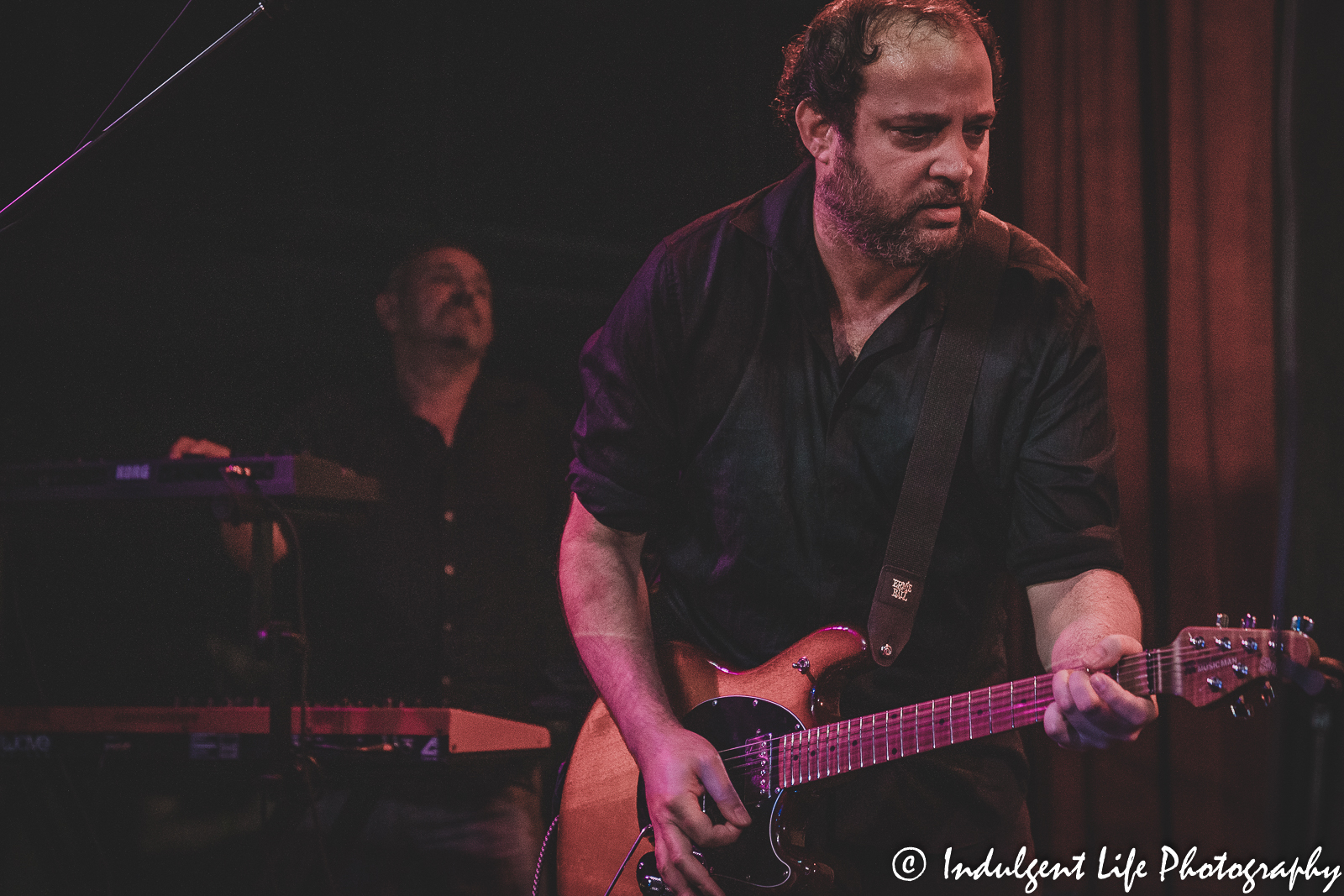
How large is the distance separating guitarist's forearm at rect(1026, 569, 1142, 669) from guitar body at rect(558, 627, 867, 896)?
28 cm

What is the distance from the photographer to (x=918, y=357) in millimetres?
1710

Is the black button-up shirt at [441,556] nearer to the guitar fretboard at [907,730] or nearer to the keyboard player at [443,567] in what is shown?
the keyboard player at [443,567]

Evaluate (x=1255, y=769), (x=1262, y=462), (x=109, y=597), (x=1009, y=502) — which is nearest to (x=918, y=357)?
(x=1009, y=502)

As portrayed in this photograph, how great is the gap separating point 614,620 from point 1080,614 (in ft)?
2.46

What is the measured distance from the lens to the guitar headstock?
3.86ft

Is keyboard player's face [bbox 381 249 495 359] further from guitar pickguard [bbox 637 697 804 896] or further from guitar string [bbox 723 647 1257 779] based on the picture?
guitar string [bbox 723 647 1257 779]

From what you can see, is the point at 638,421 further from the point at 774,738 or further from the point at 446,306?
the point at 446,306

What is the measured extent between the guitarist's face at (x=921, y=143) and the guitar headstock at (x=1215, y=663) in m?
0.75

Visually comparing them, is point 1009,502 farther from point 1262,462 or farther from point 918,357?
point 1262,462

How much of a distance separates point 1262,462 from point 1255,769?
2.20 ft

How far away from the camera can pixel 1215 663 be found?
121 centimetres

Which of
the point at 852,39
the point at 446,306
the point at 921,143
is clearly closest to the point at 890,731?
the point at 921,143

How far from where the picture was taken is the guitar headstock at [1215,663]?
3.86 feet

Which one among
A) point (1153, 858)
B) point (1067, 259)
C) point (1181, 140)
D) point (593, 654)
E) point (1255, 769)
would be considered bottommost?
point (1153, 858)
